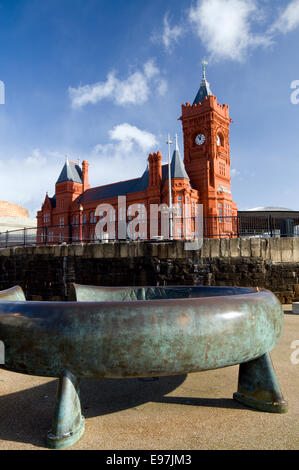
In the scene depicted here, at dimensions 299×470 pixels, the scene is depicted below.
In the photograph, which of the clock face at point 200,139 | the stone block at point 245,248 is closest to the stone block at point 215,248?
the stone block at point 245,248

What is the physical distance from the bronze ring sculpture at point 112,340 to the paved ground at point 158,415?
0.31 metres

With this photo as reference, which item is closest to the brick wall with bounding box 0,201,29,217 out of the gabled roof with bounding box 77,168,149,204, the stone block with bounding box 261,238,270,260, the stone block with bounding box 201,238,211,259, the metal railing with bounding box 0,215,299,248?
the metal railing with bounding box 0,215,299,248

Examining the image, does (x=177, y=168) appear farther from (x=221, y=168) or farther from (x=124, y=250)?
(x=124, y=250)

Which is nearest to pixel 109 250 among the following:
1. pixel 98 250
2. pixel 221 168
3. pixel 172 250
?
pixel 98 250

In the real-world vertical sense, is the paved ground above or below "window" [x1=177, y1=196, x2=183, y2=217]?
below

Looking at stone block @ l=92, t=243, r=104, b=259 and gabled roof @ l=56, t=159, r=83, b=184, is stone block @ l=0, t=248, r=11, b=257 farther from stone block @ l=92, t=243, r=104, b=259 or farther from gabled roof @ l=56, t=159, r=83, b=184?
gabled roof @ l=56, t=159, r=83, b=184

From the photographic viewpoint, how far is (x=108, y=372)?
2.17m

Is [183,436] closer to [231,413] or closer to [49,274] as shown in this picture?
[231,413]

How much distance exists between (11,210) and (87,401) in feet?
281

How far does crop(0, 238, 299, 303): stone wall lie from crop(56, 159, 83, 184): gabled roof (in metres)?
34.4

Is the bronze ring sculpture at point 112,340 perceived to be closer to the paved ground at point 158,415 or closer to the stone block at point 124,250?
the paved ground at point 158,415

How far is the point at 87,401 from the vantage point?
9.57ft

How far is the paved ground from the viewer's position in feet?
6.99

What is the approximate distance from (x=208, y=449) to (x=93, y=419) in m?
0.99
